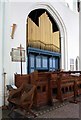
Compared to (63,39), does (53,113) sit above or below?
below

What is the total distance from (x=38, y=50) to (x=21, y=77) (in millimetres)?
1778

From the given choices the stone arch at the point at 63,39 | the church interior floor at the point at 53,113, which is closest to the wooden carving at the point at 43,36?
the stone arch at the point at 63,39

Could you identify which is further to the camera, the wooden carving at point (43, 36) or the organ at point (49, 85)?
the wooden carving at point (43, 36)

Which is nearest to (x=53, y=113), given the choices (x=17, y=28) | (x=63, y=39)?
(x=17, y=28)

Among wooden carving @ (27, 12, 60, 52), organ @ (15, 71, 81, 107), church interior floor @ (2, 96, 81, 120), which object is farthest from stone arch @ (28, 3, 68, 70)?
church interior floor @ (2, 96, 81, 120)

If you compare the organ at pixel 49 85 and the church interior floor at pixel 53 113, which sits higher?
the organ at pixel 49 85

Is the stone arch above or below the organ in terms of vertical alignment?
above

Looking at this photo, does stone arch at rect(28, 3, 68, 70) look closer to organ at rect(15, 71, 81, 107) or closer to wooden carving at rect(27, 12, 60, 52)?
wooden carving at rect(27, 12, 60, 52)

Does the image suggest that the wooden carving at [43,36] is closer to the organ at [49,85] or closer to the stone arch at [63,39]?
the stone arch at [63,39]

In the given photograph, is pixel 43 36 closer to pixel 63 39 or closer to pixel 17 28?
pixel 17 28

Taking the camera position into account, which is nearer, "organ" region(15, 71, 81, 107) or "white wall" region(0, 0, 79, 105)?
"organ" region(15, 71, 81, 107)

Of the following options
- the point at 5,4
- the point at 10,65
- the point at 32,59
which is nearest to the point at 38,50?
the point at 32,59

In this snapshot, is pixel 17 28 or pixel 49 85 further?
pixel 17 28

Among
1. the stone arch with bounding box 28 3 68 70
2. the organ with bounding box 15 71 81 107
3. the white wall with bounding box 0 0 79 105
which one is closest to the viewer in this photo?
the organ with bounding box 15 71 81 107
